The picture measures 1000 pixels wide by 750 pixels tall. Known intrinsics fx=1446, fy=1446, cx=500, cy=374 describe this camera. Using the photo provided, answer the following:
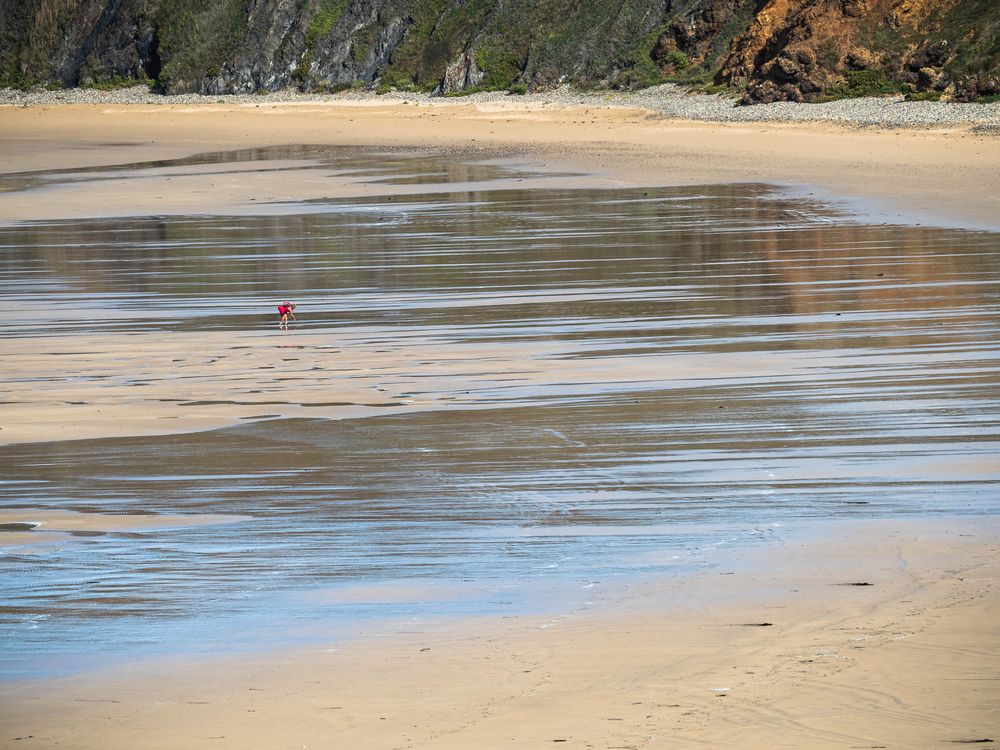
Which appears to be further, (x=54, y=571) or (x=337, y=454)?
(x=337, y=454)

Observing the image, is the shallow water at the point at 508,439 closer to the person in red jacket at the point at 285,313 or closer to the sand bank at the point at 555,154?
Answer: the person in red jacket at the point at 285,313

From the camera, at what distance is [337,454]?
21.9ft

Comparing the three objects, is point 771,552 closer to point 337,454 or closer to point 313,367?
point 337,454

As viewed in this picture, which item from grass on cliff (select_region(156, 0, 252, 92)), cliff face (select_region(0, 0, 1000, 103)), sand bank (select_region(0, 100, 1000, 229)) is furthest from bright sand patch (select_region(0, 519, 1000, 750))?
grass on cliff (select_region(156, 0, 252, 92))

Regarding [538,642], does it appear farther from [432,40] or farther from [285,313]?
[432,40]

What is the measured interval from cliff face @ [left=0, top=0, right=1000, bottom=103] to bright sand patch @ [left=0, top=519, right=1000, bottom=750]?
27.9 m

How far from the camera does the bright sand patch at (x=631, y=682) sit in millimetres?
3547

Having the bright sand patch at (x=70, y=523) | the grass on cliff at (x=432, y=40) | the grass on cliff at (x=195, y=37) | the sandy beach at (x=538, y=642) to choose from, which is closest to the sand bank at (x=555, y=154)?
the grass on cliff at (x=432, y=40)

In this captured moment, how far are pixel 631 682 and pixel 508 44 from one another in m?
46.9

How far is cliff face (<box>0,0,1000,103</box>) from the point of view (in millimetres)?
34469

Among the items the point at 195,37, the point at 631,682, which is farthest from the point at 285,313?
the point at 195,37

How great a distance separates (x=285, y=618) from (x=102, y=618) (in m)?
0.60

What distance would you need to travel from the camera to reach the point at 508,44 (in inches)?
1937

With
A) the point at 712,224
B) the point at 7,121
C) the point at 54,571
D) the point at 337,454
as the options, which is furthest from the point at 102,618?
the point at 7,121
